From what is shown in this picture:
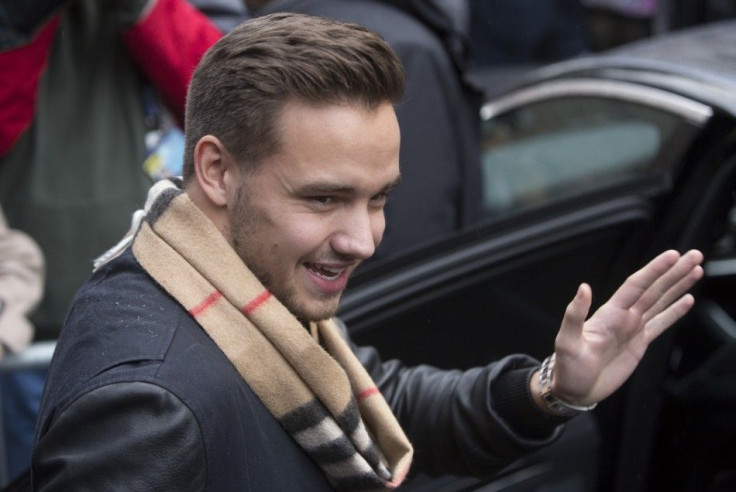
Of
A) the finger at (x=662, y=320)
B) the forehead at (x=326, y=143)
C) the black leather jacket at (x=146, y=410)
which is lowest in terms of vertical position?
the finger at (x=662, y=320)

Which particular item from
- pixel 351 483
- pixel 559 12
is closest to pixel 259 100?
pixel 351 483

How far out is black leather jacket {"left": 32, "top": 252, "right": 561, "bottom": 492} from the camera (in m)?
1.36

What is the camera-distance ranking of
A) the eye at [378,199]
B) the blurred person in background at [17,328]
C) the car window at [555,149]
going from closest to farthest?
the eye at [378,199], the blurred person in background at [17,328], the car window at [555,149]

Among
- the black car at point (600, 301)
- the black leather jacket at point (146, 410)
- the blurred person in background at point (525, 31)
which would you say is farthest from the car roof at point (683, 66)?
the blurred person in background at point (525, 31)

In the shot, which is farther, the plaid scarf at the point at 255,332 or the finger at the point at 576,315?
the finger at the point at 576,315

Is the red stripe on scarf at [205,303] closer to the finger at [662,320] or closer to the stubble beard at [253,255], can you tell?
the stubble beard at [253,255]

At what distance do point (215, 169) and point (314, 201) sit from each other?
0.15 meters

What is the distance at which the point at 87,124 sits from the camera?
2748mm

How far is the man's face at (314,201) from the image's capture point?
1.52 meters

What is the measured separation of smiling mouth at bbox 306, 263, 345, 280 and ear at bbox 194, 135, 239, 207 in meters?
0.16

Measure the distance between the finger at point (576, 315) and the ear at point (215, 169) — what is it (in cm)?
55

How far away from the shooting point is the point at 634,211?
2371 millimetres

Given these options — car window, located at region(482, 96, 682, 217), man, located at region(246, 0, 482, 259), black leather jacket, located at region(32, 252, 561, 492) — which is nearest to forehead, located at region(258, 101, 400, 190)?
black leather jacket, located at region(32, 252, 561, 492)

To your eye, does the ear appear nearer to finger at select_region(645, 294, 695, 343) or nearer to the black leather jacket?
the black leather jacket
